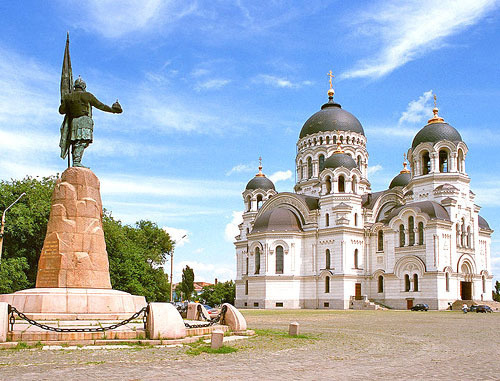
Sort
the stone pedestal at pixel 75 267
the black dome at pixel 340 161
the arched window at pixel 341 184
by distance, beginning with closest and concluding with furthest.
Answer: the stone pedestal at pixel 75 267 → the black dome at pixel 340 161 → the arched window at pixel 341 184

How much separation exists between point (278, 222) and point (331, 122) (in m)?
15.3

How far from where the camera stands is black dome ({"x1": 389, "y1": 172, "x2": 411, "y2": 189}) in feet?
235

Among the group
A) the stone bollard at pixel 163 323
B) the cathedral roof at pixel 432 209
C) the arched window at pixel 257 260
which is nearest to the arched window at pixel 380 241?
the cathedral roof at pixel 432 209

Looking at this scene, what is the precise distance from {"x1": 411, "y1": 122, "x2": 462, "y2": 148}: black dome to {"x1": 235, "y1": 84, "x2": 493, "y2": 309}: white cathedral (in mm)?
104

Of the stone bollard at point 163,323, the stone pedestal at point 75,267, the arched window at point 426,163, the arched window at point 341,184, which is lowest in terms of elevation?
the stone bollard at point 163,323

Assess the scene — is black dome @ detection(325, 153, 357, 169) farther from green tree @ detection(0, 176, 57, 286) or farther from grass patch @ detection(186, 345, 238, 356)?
grass patch @ detection(186, 345, 238, 356)

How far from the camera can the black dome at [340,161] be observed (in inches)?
2438

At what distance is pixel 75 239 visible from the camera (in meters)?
17.2

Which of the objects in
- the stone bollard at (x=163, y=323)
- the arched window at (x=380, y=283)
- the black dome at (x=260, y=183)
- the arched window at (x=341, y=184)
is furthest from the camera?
the black dome at (x=260, y=183)

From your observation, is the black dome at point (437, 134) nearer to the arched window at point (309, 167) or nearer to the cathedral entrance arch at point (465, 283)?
the cathedral entrance arch at point (465, 283)

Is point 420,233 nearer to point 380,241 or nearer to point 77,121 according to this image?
point 380,241

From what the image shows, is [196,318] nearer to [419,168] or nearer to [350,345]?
[350,345]

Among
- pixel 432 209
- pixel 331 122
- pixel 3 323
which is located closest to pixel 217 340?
pixel 3 323

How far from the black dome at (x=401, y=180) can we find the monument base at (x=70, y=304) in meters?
59.4
